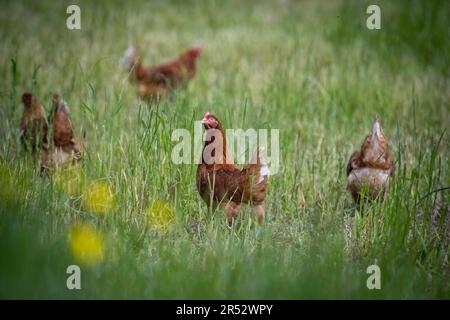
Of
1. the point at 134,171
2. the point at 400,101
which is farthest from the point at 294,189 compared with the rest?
the point at 400,101

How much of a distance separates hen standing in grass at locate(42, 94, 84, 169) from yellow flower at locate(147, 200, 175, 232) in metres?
0.93

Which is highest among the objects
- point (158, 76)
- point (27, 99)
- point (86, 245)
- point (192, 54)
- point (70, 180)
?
point (192, 54)

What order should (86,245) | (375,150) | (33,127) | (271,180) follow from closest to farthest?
1. (86,245)
2. (375,150)
3. (271,180)
4. (33,127)

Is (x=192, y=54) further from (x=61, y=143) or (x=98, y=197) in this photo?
(x=98, y=197)

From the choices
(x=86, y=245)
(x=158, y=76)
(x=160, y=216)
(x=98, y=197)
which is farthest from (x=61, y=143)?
(x=158, y=76)

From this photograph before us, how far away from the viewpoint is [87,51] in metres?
8.39

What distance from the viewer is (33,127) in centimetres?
554

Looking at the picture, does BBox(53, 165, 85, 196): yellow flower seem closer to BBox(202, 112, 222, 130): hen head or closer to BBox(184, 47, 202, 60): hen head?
BBox(202, 112, 222, 130): hen head

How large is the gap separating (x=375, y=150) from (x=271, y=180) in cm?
78

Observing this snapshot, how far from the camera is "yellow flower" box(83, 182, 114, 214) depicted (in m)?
4.66

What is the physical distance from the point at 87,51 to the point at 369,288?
560 cm

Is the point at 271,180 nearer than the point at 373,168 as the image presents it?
No

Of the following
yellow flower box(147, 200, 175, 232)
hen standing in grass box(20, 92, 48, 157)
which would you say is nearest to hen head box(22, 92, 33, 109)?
hen standing in grass box(20, 92, 48, 157)

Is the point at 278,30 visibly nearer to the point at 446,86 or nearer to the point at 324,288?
the point at 446,86
